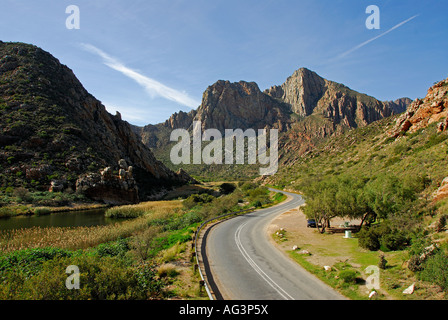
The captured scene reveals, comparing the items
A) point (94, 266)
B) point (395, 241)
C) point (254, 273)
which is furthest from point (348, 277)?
point (94, 266)

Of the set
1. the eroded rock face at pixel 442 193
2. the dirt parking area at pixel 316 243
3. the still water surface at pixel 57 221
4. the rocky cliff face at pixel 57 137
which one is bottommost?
the still water surface at pixel 57 221

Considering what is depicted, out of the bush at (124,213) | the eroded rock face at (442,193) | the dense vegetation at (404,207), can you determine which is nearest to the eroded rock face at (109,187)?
the bush at (124,213)

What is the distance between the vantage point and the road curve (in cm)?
1192

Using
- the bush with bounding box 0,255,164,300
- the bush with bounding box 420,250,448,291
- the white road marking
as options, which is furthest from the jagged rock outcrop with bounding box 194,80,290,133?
the bush with bounding box 0,255,164,300

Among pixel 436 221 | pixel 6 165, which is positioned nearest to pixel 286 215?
pixel 436 221

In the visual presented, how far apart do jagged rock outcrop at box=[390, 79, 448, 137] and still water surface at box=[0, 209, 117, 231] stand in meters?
62.8

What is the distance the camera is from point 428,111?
168 feet

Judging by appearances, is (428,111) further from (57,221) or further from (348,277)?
(57,221)

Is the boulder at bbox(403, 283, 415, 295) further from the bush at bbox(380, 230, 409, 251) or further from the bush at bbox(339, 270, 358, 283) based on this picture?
the bush at bbox(380, 230, 409, 251)

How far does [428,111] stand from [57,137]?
279 feet

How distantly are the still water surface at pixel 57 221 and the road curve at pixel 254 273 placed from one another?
22494mm

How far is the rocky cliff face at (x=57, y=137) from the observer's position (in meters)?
53.2

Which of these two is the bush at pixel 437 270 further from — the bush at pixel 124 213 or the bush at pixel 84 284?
the bush at pixel 124 213

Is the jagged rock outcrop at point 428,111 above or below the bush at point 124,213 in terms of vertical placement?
above
